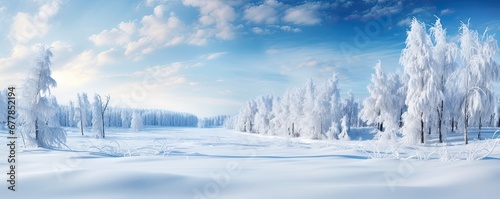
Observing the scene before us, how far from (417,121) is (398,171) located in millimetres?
24229

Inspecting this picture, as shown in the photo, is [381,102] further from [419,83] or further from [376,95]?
[419,83]

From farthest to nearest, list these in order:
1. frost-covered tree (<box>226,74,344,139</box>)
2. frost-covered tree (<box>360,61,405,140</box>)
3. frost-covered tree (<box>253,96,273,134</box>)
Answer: frost-covered tree (<box>253,96,273,134</box>), frost-covered tree (<box>226,74,344,139</box>), frost-covered tree (<box>360,61,405,140</box>)

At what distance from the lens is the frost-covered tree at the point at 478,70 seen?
25.1m

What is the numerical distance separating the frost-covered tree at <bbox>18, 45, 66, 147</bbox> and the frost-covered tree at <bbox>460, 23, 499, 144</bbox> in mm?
31773

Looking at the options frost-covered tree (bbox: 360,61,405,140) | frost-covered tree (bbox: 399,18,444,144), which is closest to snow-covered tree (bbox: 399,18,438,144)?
frost-covered tree (bbox: 399,18,444,144)

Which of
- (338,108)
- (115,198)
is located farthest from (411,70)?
(115,198)

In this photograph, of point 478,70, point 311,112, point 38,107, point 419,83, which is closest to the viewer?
point 38,107

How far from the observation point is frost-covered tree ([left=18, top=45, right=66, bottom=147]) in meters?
20.9

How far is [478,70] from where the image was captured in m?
25.1

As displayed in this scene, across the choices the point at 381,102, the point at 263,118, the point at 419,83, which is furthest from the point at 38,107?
the point at 263,118

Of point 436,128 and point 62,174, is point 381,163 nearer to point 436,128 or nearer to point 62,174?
point 62,174

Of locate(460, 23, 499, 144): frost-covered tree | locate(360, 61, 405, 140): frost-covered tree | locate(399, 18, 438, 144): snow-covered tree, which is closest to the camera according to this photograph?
locate(460, 23, 499, 144): frost-covered tree

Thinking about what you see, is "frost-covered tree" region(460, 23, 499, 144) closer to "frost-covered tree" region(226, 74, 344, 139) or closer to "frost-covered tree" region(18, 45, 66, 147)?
"frost-covered tree" region(226, 74, 344, 139)

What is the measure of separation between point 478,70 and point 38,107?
33.5 m
